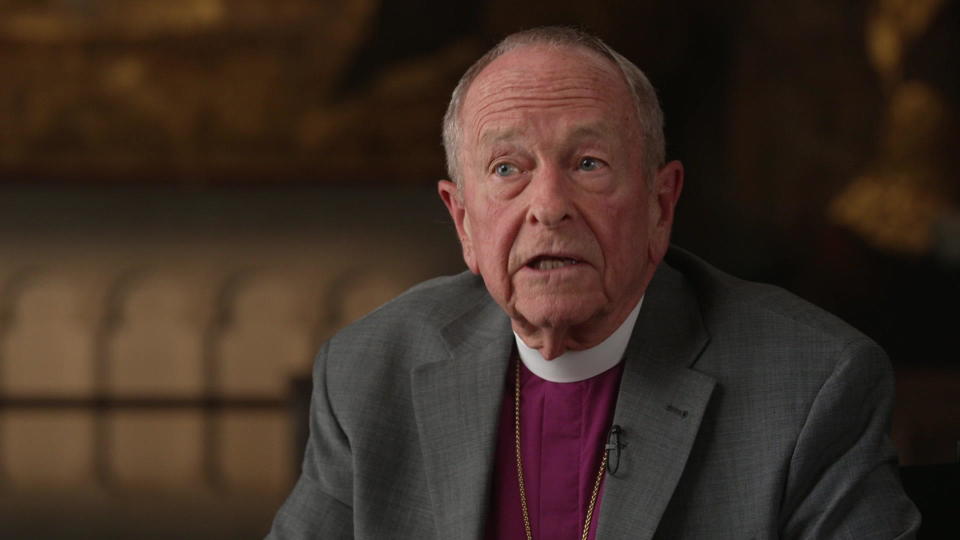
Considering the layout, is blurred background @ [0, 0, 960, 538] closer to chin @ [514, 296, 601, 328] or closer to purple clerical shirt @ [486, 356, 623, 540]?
purple clerical shirt @ [486, 356, 623, 540]

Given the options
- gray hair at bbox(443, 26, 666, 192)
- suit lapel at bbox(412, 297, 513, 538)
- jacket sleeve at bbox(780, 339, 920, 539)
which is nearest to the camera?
jacket sleeve at bbox(780, 339, 920, 539)

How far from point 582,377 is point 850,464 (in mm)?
476

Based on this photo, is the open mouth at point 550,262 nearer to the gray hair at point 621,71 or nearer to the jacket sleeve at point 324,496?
the gray hair at point 621,71

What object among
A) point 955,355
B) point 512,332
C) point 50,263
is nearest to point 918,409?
point 955,355

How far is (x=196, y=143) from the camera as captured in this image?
25.8ft

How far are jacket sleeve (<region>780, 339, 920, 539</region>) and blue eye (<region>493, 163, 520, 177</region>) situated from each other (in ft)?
1.74

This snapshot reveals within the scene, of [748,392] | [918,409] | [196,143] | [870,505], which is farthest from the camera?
[196,143]

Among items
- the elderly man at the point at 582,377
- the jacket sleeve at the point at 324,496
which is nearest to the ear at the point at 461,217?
the elderly man at the point at 582,377

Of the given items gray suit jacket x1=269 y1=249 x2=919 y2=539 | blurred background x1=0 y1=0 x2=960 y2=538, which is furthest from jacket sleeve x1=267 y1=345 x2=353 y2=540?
blurred background x1=0 y1=0 x2=960 y2=538

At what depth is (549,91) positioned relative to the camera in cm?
192

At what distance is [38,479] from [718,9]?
4.67 meters

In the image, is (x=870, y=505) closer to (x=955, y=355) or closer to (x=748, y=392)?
(x=748, y=392)

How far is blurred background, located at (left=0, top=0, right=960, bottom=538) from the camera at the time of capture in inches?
279

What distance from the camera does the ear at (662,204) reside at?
6.70ft
